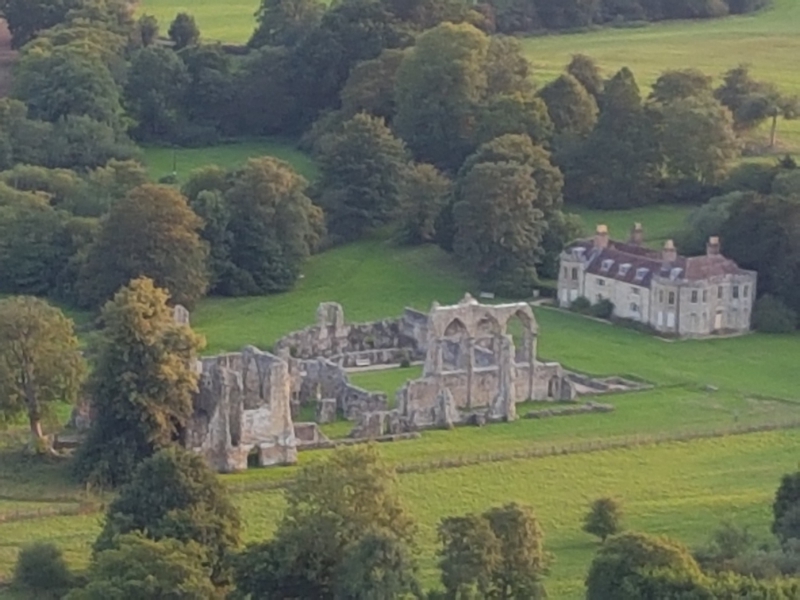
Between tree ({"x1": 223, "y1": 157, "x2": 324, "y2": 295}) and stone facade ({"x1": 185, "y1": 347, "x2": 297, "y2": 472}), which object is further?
tree ({"x1": 223, "y1": 157, "x2": 324, "y2": 295})

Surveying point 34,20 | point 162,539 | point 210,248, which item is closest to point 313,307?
point 210,248

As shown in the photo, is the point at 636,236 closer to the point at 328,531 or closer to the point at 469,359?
the point at 469,359

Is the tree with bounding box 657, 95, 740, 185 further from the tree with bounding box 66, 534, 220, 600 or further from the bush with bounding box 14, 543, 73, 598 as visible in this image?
the tree with bounding box 66, 534, 220, 600

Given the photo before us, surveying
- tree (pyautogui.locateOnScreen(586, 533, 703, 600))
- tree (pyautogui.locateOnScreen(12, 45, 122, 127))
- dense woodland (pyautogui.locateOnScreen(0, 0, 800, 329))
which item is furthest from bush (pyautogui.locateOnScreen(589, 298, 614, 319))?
tree (pyautogui.locateOnScreen(586, 533, 703, 600))

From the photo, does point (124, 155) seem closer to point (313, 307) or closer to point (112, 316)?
point (313, 307)

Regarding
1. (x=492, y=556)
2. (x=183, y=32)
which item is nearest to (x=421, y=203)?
(x=183, y=32)

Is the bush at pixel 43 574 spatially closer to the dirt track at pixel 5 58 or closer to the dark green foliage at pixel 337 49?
the dark green foliage at pixel 337 49

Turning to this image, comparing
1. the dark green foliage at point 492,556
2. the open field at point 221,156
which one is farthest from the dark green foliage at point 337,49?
the dark green foliage at point 492,556
